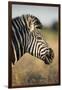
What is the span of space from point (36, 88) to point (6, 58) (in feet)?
1.36

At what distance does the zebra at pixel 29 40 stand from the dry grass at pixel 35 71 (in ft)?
0.14

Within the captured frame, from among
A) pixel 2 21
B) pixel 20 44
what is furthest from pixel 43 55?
pixel 2 21

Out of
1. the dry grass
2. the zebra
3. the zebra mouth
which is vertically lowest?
the dry grass

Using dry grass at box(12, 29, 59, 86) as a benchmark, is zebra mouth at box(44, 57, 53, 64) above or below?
above

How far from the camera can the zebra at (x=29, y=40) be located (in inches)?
80.5

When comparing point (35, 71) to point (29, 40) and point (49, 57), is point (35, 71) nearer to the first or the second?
point (49, 57)

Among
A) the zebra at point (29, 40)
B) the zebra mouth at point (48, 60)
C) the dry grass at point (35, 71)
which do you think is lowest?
the dry grass at point (35, 71)

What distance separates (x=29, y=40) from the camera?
2.08 metres

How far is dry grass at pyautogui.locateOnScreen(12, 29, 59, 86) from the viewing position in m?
2.04

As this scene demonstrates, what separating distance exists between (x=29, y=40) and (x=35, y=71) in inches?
11.9

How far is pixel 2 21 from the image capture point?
6.64ft

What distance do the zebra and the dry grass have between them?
4 cm

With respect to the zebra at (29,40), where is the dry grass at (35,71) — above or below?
below

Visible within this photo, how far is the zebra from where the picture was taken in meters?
2.04
